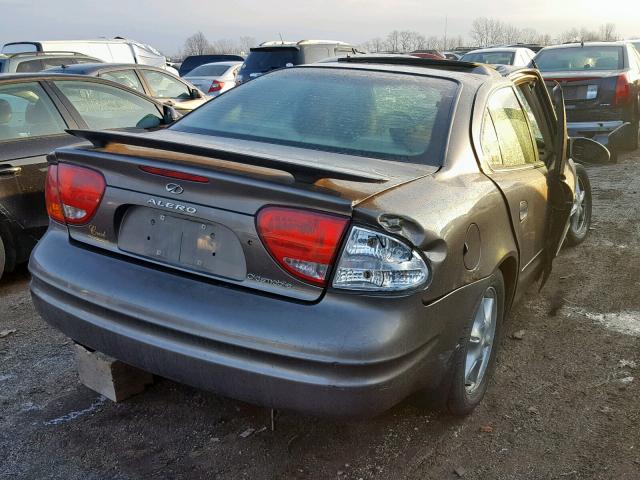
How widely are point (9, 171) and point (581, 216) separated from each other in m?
4.55

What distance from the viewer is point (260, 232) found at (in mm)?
2291

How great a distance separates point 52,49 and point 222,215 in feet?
54.9

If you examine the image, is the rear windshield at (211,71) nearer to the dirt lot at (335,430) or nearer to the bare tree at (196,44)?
the dirt lot at (335,430)

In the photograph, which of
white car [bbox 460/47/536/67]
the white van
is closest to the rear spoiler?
white car [bbox 460/47/536/67]

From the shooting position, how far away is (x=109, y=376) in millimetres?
2963

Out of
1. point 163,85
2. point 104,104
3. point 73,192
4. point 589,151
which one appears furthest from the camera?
point 163,85

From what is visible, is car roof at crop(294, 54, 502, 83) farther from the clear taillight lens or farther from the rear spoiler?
the clear taillight lens

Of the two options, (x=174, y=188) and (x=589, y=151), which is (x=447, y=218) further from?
(x=589, y=151)

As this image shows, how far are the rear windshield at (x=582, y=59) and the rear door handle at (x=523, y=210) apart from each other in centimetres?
767

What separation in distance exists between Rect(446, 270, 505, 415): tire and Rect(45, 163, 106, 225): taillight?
1.58m

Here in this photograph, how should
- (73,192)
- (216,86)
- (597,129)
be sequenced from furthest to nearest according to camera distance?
(216,86) < (597,129) < (73,192)

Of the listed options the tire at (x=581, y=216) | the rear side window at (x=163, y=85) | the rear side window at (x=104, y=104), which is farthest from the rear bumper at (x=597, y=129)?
the rear side window at (x=104, y=104)

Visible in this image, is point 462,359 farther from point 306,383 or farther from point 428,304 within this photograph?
point 306,383

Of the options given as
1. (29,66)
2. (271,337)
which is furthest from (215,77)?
(271,337)
